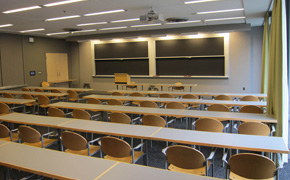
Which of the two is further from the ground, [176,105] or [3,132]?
[176,105]

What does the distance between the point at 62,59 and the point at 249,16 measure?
1058cm

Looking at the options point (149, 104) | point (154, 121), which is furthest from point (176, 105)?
point (154, 121)

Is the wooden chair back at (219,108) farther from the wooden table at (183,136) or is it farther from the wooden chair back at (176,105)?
the wooden table at (183,136)

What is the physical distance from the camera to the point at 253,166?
2449mm

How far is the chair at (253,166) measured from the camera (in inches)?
94.3

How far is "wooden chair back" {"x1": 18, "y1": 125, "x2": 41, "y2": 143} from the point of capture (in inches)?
150

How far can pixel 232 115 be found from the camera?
177 inches

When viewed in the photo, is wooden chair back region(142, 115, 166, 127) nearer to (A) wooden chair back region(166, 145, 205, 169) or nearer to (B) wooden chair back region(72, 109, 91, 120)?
(B) wooden chair back region(72, 109, 91, 120)

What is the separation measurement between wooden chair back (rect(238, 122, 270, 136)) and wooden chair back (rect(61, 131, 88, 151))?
2463 millimetres

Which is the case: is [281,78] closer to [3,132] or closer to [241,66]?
[3,132]

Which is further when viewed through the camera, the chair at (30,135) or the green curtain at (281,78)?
the green curtain at (281,78)

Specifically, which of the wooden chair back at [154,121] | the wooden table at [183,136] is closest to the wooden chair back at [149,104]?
the wooden chair back at [154,121]

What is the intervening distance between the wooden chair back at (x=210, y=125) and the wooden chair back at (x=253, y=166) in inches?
56.5

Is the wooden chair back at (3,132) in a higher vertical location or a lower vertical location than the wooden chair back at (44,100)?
lower
